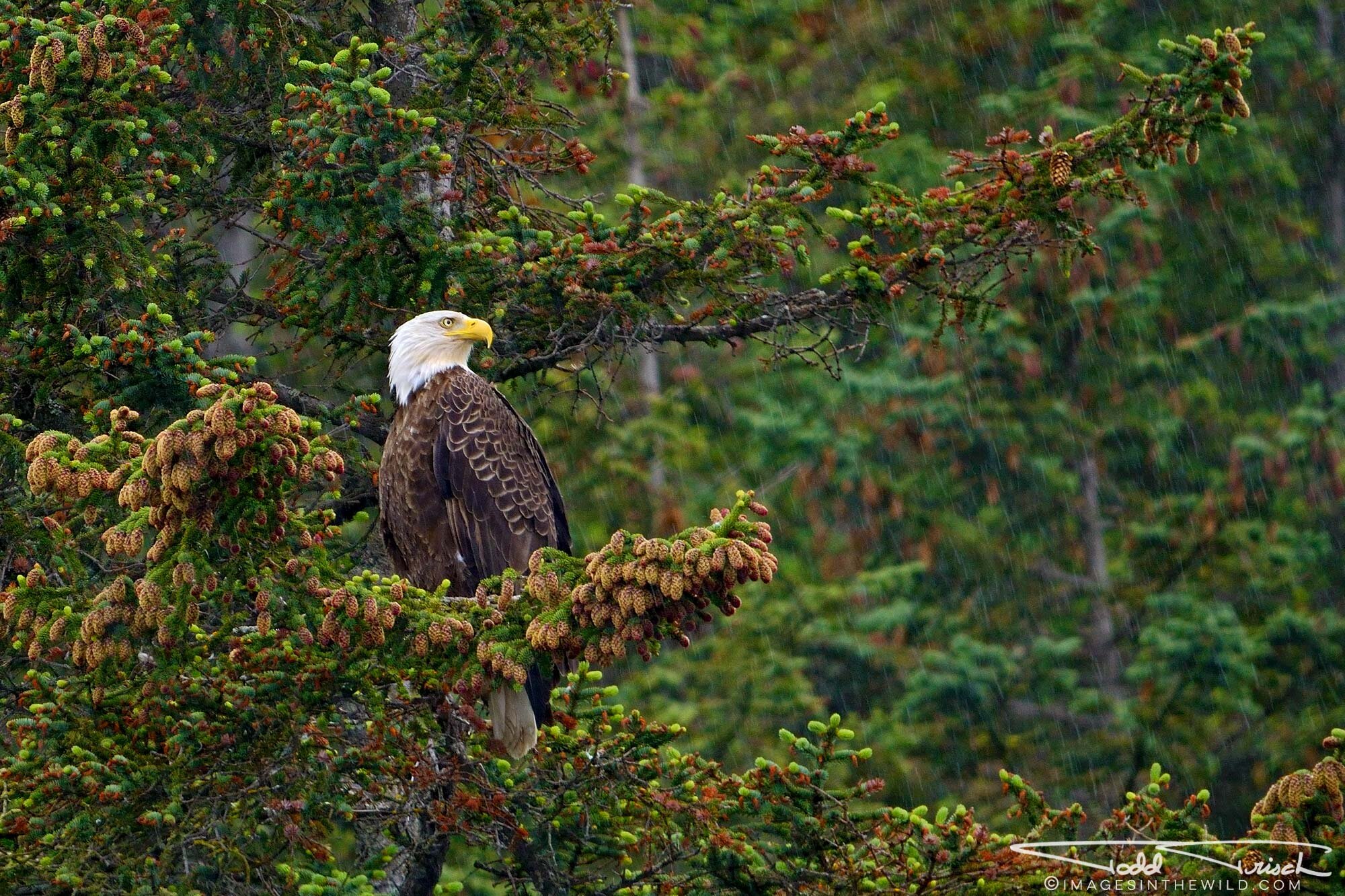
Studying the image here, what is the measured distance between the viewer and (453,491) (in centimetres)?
719

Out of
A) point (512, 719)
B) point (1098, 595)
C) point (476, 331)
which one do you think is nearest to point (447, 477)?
point (476, 331)

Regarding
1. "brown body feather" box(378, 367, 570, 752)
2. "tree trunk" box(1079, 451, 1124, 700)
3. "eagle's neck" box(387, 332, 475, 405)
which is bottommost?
"tree trunk" box(1079, 451, 1124, 700)

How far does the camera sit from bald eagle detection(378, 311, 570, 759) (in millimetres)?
7172

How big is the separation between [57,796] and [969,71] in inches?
580

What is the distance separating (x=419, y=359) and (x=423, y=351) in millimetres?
53

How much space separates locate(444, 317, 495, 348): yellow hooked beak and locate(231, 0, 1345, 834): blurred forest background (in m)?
4.55

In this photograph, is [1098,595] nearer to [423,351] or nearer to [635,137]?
[635,137]

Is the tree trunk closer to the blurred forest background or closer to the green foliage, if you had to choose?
the blurred forest background

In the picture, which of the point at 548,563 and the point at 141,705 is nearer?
the point at 548,563

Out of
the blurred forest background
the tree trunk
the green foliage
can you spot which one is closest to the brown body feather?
the green foliage

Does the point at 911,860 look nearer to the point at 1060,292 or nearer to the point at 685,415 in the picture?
the point at 685,415

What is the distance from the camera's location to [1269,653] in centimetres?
1355

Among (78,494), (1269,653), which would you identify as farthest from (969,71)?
(78,494)

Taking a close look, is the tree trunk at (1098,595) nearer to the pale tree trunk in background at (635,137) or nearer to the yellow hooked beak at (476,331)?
the pale tree trunk in background at (635,137)
